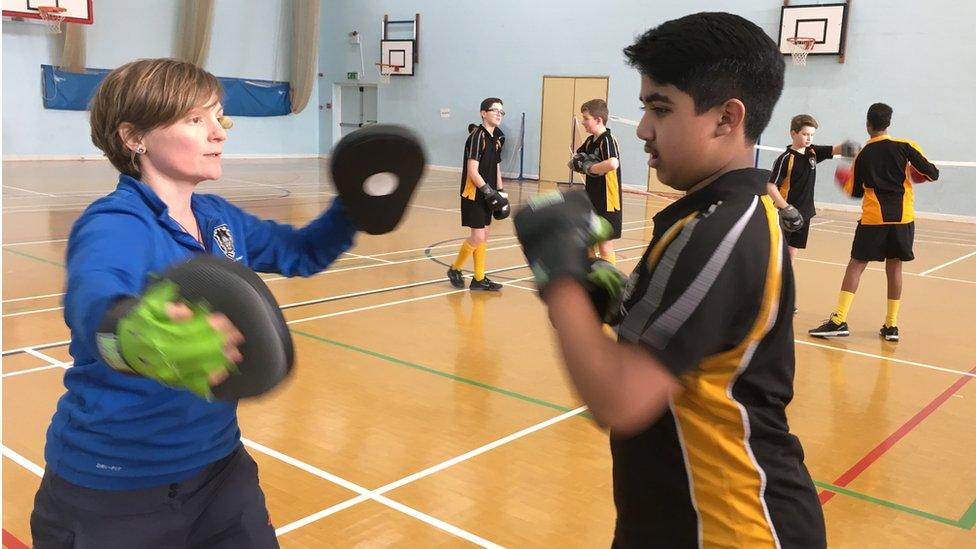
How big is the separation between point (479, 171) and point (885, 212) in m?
3.31

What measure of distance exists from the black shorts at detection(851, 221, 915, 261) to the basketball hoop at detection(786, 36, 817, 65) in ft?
32.4

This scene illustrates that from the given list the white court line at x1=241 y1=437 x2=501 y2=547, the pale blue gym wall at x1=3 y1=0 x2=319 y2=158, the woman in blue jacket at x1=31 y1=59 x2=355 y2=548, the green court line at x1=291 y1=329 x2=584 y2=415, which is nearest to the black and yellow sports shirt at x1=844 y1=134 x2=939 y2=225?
the green court line at x1=291 y1=329 x2=584 y2=415

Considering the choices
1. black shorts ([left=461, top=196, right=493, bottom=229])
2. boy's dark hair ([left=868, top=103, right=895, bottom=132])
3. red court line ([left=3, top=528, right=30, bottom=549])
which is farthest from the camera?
black shorts ([left=461, top=196, right=493, bottom=229])

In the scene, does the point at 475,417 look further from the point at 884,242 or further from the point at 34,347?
the point at 884,242

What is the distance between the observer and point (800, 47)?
592 inches

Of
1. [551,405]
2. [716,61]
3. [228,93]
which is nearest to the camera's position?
[716,61]

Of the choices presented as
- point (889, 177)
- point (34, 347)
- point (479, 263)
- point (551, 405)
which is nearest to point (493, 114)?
point (479, 263)

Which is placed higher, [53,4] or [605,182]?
[53,4]

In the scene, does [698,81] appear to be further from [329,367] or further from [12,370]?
[12,370]

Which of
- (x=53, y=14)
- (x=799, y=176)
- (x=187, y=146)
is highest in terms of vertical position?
(x=53, y=14)

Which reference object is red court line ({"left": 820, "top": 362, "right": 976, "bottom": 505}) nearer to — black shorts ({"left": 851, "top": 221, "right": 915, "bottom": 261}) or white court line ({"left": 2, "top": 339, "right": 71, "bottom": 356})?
black shorts ({"left": 851, "top": 221, "right": 915, "bottom": 261})

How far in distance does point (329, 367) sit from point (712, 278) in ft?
12.9

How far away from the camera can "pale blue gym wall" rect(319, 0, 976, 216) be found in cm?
1406

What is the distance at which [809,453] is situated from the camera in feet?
12.9
